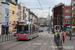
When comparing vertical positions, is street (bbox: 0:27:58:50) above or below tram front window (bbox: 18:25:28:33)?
below

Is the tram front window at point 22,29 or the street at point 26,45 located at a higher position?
the tram front window at point 22,29

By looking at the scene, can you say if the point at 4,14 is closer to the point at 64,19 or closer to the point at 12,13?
the point at 12,13

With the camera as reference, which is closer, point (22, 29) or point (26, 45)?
point (26, 45)

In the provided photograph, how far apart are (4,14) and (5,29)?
19.3ft

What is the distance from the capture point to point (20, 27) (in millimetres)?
23141

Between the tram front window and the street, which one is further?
the tram front window

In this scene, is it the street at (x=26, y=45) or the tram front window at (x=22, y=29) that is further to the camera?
the tram front window at (x=22, y=29)

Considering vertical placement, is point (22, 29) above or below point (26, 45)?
above

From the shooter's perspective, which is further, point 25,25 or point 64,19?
point 64,19

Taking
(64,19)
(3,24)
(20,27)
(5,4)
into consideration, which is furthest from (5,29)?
(64,19)

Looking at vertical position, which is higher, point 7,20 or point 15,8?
point 15,8

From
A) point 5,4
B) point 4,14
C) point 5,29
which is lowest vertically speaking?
point 5,29

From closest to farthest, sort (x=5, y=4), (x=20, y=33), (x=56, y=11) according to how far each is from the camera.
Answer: (x=20, y=33) → (x=5, y=4) → (x=56, y=11)

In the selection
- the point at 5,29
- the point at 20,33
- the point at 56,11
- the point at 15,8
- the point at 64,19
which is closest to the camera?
the point at 20,33
